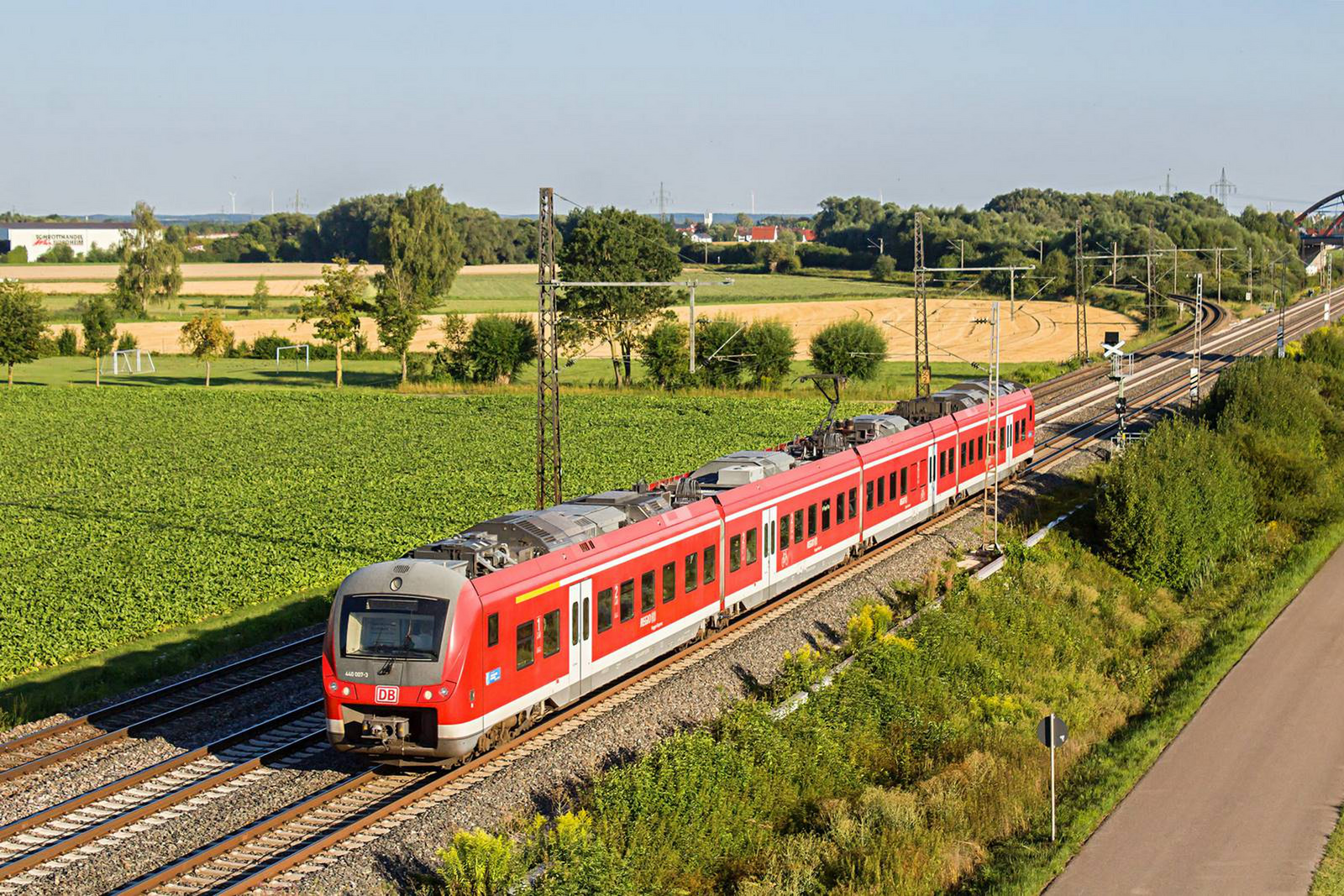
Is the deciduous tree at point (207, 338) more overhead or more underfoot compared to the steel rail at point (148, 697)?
more overhead

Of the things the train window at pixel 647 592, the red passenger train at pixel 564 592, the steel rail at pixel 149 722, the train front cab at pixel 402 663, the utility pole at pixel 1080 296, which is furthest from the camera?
the utility pole at pixel 1080 296

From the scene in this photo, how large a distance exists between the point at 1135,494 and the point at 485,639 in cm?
2499

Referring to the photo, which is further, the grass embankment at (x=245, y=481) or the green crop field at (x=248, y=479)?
the green crop field at (x=248, y=479)

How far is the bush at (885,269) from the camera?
159875 mm

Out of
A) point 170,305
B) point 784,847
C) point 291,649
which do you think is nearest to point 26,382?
point 170,305

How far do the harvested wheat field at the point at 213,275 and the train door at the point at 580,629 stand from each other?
128092mm

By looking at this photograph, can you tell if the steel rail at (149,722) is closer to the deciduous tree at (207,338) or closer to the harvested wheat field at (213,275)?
the deciduous tree at (207,338)

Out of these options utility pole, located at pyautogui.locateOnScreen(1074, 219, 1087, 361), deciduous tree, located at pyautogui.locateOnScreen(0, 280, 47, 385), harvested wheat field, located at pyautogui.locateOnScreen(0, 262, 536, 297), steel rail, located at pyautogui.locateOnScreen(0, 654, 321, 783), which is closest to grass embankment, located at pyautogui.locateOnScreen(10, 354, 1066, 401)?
utility pole, located at pyautogui.locateOnScreen(1074, 219, 1087, 361)

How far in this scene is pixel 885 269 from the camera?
16150 cm

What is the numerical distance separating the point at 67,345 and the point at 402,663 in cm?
10082

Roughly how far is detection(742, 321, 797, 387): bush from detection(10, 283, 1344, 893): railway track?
59.7m

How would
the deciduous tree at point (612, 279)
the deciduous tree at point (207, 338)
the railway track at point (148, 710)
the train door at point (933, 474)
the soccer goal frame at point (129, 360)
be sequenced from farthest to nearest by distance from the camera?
the soccer goal frame at point (129, 360)
the deciduous tree at point (207, 338)
the deciduous tree at point (612, 279)
the train door at point (933, 474)
the railway track at point (148, 710)

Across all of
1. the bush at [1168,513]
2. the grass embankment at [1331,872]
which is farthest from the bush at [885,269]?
the grass embankment at [1331,872]

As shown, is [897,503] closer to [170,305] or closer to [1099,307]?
[1099,307]
